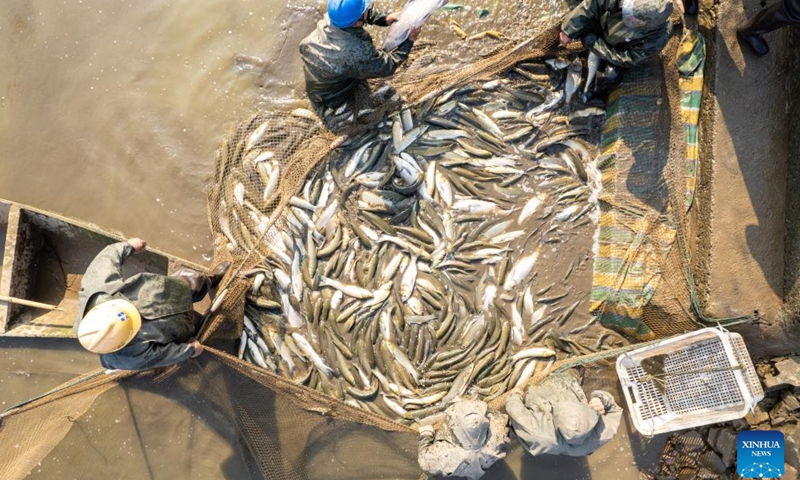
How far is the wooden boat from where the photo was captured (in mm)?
4574

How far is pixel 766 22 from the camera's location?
4.04m

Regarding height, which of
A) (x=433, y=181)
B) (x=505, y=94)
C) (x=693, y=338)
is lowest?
(x=693, y=338)

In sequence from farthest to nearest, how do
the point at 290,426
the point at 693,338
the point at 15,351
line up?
the point at 15,351
the point at 290,426
the point at 693,338

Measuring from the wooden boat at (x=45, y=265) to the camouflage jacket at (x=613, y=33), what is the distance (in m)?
4.21

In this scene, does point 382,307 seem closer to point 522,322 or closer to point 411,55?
point 522,322

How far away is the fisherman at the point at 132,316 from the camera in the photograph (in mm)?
3135

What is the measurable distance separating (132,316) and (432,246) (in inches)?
104

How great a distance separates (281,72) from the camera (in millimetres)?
5203

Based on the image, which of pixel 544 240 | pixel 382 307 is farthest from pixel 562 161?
pixel 382 307

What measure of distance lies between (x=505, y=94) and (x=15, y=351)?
5720 millimetres

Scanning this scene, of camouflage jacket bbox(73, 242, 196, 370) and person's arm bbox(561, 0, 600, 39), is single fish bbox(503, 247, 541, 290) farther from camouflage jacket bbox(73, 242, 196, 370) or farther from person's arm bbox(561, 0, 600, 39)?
camouflage jacket bbox(73, 242, 196, 370)

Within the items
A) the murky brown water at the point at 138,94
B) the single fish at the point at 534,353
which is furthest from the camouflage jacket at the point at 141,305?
the single fish at the point at 534,353

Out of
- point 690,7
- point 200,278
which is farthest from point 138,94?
point 690,7

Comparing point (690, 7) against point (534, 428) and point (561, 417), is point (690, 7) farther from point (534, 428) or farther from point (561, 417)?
point (534, 428)
